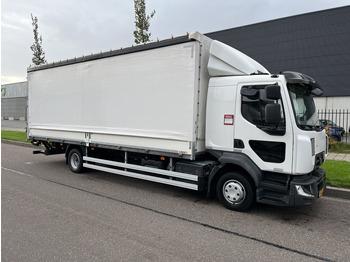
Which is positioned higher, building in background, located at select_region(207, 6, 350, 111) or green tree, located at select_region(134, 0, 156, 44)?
building in background, located at select_region(207, 6, 350, 111)

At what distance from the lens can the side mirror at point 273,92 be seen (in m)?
4.13

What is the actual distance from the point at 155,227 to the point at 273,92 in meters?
2.80

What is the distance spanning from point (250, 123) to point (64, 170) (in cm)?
603

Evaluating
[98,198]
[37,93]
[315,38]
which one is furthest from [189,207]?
[315,38]

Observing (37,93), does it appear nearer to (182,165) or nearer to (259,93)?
(182,165)

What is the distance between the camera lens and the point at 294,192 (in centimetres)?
416

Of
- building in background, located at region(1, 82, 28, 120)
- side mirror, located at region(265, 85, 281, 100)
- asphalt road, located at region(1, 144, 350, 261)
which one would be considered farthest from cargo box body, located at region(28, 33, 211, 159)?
building in background, located at region(1, 82, 28, 120)

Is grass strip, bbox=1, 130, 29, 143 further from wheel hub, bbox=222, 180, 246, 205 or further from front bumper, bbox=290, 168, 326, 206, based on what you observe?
front bumper, bbox=290, 168, 326, 206

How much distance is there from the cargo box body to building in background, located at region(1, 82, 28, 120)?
4064cm

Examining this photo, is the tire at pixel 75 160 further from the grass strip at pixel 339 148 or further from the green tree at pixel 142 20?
the grass strip at pixel 339 148

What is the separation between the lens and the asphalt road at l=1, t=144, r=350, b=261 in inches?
129

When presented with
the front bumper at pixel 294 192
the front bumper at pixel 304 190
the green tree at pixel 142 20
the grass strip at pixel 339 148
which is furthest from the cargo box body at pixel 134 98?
the grass strip at pixel 339 148

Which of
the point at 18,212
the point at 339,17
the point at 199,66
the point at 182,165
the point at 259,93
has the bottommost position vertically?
the point at 18,212

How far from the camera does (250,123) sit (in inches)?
180
